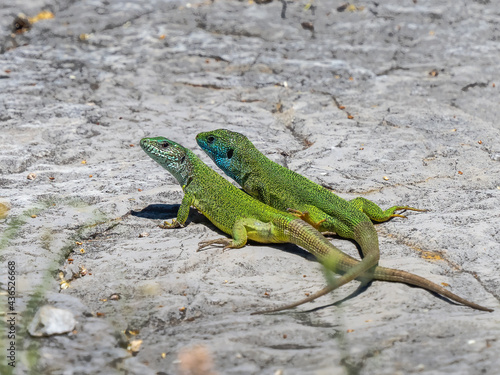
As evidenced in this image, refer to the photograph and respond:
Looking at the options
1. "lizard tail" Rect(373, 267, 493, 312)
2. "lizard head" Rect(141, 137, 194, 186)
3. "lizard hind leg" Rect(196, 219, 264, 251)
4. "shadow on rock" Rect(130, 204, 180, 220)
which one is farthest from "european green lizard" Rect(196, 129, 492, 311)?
"shadow on rock" Rect(130, 204, 180, 220)

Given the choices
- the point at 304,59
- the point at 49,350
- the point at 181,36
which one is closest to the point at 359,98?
the point at 304,59

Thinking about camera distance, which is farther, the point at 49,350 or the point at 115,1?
the point at 115,1

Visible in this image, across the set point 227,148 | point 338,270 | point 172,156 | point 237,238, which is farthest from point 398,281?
point 172,156

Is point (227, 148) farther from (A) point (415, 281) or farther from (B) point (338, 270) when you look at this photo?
(A) point (415, 281)

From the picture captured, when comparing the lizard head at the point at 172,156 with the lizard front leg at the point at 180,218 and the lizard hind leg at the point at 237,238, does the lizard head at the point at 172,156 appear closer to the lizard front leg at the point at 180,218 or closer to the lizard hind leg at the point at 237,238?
the lizard front leg at the point at 180,218

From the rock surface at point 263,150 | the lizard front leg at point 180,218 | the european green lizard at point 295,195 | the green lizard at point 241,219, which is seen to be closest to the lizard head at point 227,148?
the european green lizard at point 295,195

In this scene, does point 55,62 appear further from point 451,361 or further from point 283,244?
point 451,361

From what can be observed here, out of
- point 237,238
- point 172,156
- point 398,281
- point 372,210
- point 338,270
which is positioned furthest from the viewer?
point 172,156
